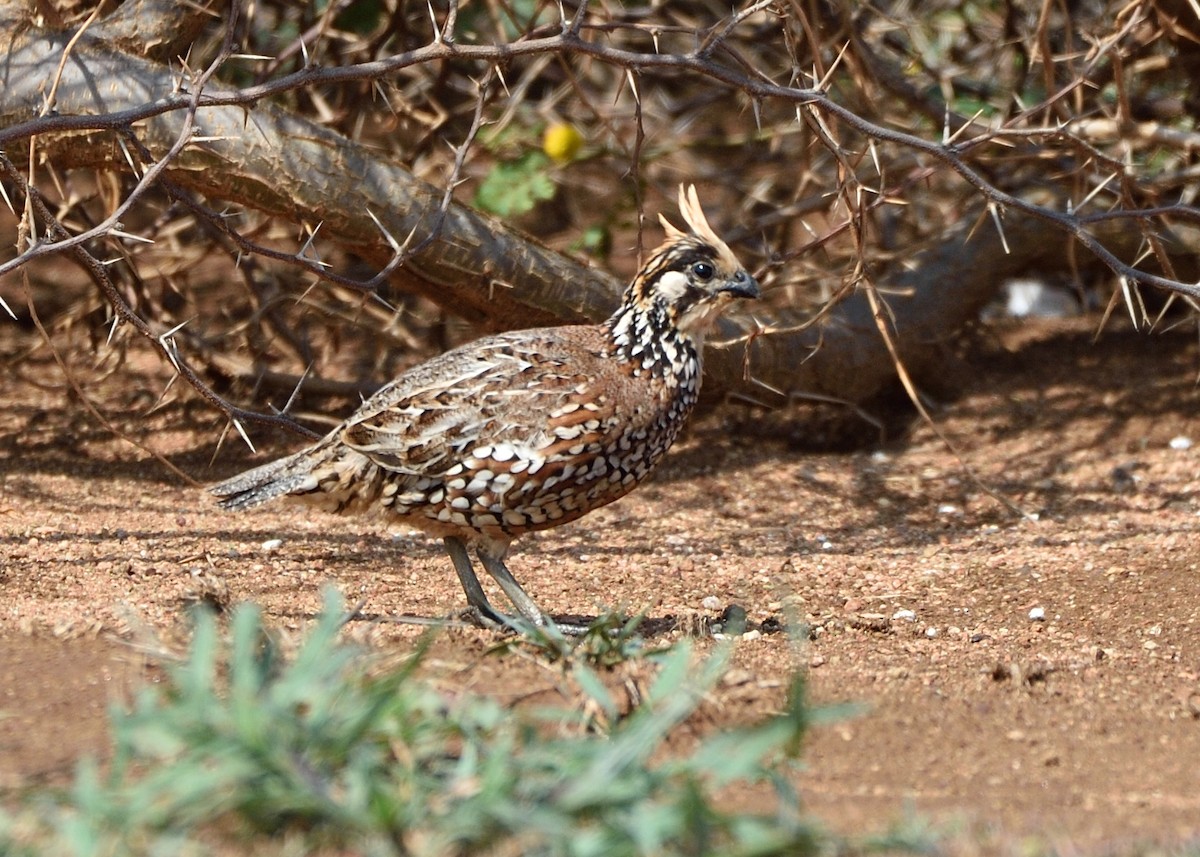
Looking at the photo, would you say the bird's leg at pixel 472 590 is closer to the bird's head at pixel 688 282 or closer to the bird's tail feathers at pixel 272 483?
the bird's tail feathers at pixel 272 483

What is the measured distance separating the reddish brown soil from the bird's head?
3.75ft

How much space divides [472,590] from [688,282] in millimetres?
1376

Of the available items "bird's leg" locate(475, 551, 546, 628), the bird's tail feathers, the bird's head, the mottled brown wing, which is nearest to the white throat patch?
the bird's head

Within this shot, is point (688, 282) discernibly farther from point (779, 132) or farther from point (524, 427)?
point (779, 132)

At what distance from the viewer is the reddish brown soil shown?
406cm

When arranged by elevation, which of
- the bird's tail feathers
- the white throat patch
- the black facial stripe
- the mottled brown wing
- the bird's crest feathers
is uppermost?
the bird's crest feathers

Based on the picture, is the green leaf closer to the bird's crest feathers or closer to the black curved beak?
the bird's crest feathers

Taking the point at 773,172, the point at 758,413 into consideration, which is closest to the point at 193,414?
the point at 758,413

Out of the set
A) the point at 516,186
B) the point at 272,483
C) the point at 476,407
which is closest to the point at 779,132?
the point at 516,186

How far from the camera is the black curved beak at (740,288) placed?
5688 millimetres

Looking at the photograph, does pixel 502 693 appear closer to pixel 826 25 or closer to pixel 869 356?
pixel 869 356

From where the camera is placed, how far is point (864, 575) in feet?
21.0

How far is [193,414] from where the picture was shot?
802 centimetres

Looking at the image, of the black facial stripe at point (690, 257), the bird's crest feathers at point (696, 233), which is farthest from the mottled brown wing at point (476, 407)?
the bird's crest feathers at point (696, 233)
